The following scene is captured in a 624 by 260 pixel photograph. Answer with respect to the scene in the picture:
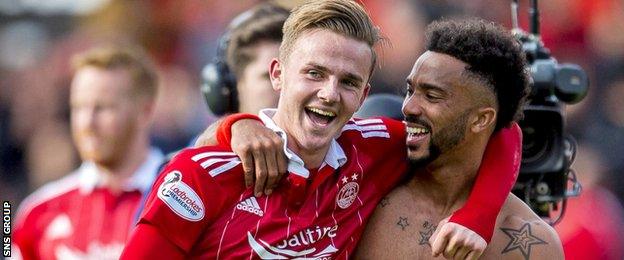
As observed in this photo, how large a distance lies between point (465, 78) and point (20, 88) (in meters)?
7.01

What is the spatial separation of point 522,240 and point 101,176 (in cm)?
291

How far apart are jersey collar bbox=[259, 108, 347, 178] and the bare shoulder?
607 mm

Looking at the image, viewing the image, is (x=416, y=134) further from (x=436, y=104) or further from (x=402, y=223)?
(x=402, y=223)

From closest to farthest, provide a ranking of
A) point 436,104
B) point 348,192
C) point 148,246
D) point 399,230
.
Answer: point 148,246
point 348,192
point 436,104
point 399,230

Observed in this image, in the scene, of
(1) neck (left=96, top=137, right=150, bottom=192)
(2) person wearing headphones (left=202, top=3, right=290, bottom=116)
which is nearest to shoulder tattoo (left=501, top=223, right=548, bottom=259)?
(2) person wearing headphones (left=202, top=3, right=290, bottom=116)

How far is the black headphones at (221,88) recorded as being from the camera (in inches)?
252

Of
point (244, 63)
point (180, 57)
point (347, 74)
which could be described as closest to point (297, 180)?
point (347, 74)

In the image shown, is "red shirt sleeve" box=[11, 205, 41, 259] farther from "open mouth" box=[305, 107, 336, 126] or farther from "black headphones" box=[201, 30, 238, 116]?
"open mouth" box=[305, 107, 336, 126]

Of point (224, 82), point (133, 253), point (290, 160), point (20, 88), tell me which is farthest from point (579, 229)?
point (20, 88)

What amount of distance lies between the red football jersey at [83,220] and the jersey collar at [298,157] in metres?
2.18

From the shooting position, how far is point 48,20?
37.8 ft

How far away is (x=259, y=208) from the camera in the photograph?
4465 mm

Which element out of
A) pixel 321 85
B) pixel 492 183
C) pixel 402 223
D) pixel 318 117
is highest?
pixel 321 85

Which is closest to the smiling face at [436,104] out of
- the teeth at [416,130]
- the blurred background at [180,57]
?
the teeth at [416,130]
